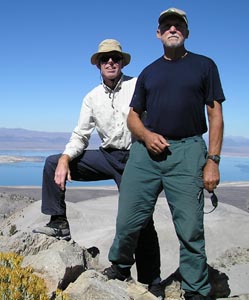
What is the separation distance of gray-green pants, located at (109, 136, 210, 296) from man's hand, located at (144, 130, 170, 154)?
3.1 inches

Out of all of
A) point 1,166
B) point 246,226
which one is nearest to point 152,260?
point 246,226

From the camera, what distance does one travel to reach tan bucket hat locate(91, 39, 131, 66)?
4.70 m

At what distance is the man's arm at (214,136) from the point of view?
12.9 ft

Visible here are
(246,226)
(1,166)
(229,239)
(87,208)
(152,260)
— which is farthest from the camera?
(1,166)

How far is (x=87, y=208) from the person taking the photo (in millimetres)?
27766

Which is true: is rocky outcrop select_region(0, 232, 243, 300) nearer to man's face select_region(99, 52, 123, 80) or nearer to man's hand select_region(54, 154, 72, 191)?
man's hand select_region(54, 154, 72, 191)

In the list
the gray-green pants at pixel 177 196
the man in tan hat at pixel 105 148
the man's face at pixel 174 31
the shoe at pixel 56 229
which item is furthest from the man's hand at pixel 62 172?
the man's face at pixel 174 31

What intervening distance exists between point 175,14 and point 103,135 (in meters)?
1.56

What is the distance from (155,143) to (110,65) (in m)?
1.24

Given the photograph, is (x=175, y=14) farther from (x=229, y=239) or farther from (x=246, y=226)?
(x=246, y=226)

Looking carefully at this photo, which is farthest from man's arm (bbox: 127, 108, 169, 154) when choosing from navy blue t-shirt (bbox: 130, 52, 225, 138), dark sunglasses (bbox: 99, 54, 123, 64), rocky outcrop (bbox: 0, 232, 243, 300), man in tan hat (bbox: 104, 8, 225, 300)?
rocky outcrop (bbox: 0, 232, 243, 300)

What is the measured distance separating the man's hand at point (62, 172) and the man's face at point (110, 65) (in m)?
1.02

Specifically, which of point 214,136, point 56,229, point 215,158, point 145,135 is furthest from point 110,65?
point 56,229

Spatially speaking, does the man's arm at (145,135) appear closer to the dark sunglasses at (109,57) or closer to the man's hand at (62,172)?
the dark sunglasses at (109,57)
